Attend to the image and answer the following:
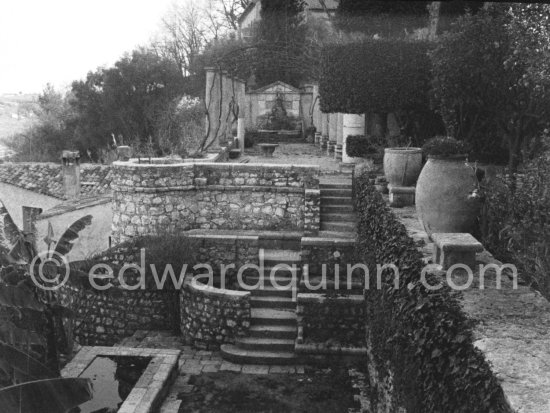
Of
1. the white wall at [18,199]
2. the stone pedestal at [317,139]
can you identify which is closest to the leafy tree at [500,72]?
the stone pedestal at [317,139]

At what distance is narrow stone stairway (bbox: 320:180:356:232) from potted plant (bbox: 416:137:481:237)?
24.1ft

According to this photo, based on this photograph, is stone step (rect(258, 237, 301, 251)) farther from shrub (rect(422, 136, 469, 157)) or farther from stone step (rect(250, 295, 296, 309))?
shrub (rect(422, 136, 469, 157))

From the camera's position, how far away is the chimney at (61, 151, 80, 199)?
24.4m

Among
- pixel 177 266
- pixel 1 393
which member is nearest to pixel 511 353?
pixel 1 393

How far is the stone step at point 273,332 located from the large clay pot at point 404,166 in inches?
156

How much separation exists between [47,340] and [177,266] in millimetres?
3955

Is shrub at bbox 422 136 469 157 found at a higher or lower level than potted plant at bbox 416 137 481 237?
higher

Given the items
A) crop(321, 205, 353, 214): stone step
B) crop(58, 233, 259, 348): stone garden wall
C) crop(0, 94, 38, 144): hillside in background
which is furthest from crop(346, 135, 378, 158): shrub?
crop(0, 94, 38, 144): hillside in background

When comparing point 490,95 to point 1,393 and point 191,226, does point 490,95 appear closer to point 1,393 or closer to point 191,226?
point 191,226

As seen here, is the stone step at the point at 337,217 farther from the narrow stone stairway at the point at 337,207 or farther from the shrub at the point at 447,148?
the shrub at the point at 447,148

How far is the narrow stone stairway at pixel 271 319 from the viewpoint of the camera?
38.8ft

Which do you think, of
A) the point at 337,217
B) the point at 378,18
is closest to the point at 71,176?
the point at 337,217

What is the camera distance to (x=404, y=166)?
427 inches

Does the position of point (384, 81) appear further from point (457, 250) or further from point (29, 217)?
point (29, 217)
